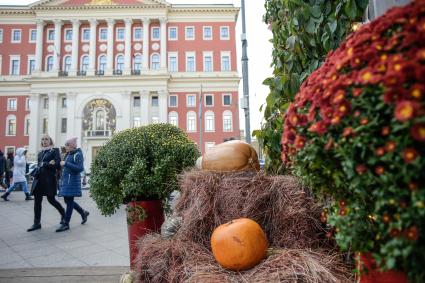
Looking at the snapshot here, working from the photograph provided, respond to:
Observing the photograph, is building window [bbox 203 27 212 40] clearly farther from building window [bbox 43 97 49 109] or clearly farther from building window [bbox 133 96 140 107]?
building window [bbox 43 97 49 109]

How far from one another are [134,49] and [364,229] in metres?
47.4

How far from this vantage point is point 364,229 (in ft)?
4.58

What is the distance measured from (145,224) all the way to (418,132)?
3.12 metres

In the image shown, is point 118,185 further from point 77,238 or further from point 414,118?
point 414,118

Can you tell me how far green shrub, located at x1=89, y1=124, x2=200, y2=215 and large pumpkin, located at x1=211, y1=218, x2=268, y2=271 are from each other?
1.34m

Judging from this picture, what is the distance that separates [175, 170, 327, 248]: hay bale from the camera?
2.55m

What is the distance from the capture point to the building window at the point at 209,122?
4444 centimetres

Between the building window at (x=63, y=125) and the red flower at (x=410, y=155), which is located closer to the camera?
the red flower at (x=410, y=155)

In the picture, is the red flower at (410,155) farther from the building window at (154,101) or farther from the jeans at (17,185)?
the building window at (154,101)

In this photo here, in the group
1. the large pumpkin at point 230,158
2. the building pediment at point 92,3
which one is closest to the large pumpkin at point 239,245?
the large pumpkin at point 230,158

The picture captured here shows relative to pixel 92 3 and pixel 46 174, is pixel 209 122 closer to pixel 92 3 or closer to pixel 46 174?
pixel 92 3

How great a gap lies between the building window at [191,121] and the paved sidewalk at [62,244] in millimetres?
35588

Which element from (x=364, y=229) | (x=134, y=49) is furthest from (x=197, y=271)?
(x=134, y=49)

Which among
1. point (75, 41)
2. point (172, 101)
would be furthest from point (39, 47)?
point (172, 101)
